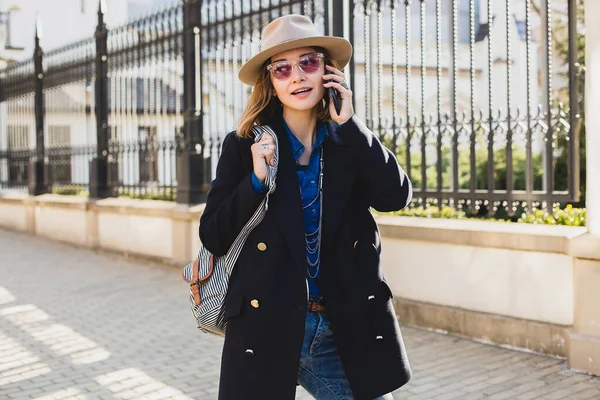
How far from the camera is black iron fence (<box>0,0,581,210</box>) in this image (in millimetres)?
6359

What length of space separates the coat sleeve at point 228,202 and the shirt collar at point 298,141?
17cm

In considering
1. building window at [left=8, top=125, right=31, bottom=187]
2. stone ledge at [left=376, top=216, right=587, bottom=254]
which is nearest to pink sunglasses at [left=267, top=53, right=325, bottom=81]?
stone ledge at [left=376, top=216, right=587, bottom=254]

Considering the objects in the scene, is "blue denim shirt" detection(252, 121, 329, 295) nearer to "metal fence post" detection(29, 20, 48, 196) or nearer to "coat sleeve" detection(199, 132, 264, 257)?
"coat sleeve" detection(199, 132, 264, 257)

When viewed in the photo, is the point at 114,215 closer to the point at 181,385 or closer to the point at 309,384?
the point at 181,385

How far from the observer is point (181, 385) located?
522 cm

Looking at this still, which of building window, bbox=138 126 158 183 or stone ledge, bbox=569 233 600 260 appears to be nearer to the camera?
stone ledge, bbox=569 233 600 260

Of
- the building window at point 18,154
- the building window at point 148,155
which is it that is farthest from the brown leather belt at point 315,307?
the building window at point 18,154

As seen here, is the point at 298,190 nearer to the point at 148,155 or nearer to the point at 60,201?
the point at 148,155

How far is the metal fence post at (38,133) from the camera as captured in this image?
1512cm

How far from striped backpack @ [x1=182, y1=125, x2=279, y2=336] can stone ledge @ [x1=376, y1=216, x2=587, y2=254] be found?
3.31 meters

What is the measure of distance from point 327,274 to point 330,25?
5439 mm

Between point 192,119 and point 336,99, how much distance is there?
25.3 feet

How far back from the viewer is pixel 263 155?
2602mm

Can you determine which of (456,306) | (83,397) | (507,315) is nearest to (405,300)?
(456,306)
